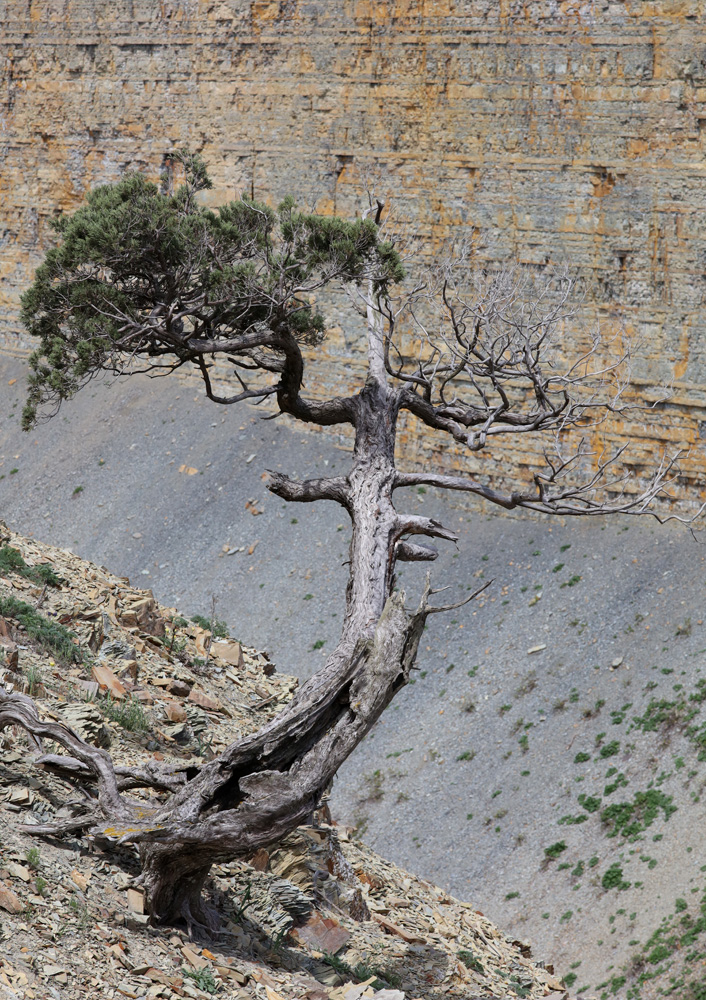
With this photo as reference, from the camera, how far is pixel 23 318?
13859 millimetres

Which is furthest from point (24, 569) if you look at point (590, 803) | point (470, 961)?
point (590, 803)

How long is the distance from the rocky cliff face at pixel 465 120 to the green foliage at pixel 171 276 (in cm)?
1308

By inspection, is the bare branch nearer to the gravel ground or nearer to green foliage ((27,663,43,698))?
green foliage ((27,663,43,698))

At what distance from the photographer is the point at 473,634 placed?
84.8ft

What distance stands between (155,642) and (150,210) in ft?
20.9

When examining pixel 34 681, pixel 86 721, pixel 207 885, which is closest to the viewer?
pixel 207 885

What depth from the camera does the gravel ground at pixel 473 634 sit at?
64.2 feet

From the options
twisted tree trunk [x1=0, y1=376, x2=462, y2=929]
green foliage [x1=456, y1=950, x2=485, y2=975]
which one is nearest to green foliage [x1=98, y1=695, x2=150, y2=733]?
twisted tree trunk [x1=0, y1=376, x2=462, y2=929]

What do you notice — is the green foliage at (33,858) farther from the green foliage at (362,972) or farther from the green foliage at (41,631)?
the green foliage at (41,631)

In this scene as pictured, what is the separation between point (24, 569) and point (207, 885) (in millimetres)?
7030

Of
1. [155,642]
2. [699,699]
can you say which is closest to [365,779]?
[699,699]

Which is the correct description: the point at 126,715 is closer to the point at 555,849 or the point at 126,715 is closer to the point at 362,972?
the point at 362,972

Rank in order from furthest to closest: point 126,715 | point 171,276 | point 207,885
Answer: point 171,276, point 126,715, point 207,885

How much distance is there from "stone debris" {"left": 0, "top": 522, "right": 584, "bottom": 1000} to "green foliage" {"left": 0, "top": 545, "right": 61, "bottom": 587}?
7.0 inches
